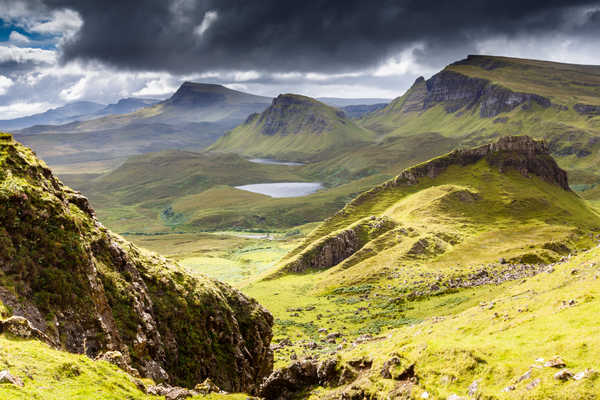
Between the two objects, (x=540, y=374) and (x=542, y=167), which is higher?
(x=542, y=167)

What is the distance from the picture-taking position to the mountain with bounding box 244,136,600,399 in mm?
28703

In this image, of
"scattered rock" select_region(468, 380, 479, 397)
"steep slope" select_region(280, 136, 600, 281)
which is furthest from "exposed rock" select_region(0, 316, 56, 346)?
"steep slope" select_region(280, 136, 600, 281)

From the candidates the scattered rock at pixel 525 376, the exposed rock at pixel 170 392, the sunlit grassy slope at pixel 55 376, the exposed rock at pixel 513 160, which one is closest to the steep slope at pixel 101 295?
the sunlit grassy slope at pixel 55 376

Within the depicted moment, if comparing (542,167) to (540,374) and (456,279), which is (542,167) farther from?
(540,374)

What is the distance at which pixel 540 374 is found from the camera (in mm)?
23812

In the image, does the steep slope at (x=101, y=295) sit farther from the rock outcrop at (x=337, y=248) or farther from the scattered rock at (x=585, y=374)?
Result: the rock outcrop at (x=337, y=248)

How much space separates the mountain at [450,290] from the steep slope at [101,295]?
1096cm

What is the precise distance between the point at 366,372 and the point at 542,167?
7707 inches

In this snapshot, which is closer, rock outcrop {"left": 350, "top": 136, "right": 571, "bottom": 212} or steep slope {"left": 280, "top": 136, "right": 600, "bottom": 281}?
steep slope {"left": 280, "top": 136, "right": 600, "bottom": 281}

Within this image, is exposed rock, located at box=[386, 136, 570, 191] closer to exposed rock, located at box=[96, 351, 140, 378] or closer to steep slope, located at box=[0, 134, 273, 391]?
steep slope, located at box=[0, 134, 273, 391]

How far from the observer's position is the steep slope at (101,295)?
33.0 meters

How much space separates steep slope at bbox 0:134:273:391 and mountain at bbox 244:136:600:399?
431 inches

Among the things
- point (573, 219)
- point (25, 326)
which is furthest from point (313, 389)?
point (573, 219)

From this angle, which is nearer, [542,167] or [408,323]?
[408,323]
